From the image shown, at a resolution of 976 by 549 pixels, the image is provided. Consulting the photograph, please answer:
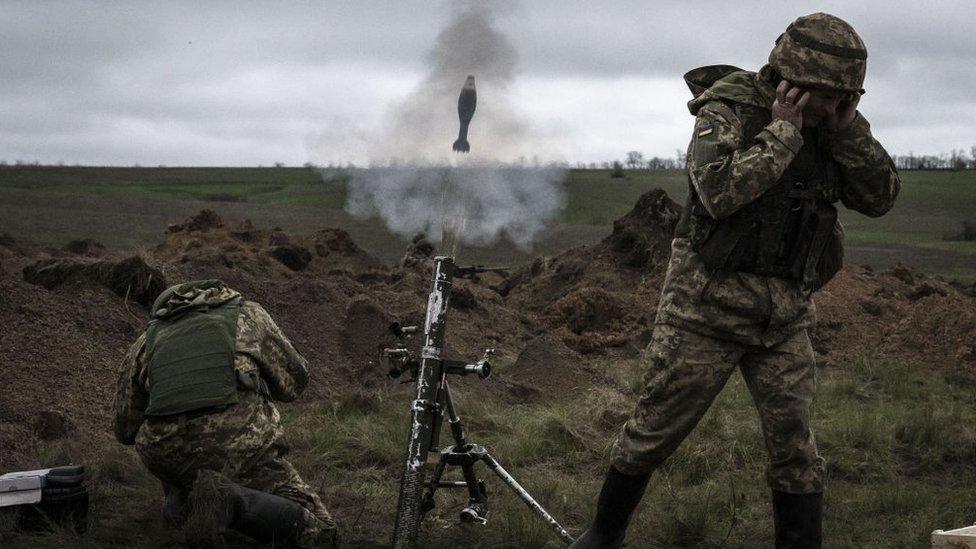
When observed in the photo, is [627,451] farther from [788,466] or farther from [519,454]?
[519,454]

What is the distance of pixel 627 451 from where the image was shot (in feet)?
14.1

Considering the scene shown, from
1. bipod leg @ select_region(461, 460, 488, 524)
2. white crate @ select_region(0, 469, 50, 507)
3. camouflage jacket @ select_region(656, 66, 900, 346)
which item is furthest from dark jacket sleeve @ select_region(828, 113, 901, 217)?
white crate @ select_region(0, 469, 50, 507)

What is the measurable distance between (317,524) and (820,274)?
2.40 meters

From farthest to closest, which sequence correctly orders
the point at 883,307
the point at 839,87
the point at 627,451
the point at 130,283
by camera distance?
the point at 883,307 < the point at 130,283 < the point at 627,451 < the point at 839,87

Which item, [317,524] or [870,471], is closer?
[317,524]

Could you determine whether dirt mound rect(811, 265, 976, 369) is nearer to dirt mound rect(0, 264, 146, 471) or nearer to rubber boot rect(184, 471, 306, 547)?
dirt mound rect(0, 264, 146, 471)

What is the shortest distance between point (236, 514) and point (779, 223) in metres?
2.49

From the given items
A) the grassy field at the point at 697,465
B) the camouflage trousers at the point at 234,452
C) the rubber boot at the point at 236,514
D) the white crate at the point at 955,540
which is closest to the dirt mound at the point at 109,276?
the grassy field at the point at 697,465

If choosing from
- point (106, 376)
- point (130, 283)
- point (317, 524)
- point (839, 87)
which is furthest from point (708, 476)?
point (130, 283)

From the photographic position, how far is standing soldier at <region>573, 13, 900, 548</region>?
13.4 feet

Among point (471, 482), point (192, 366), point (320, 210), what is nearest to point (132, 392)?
point (192, 366)

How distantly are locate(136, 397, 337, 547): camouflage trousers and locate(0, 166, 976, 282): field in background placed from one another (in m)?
20.7

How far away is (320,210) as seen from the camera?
41.5 meters

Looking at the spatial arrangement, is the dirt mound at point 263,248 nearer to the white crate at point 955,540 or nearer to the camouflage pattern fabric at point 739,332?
the camouflage pattern fabric at point 739,332
